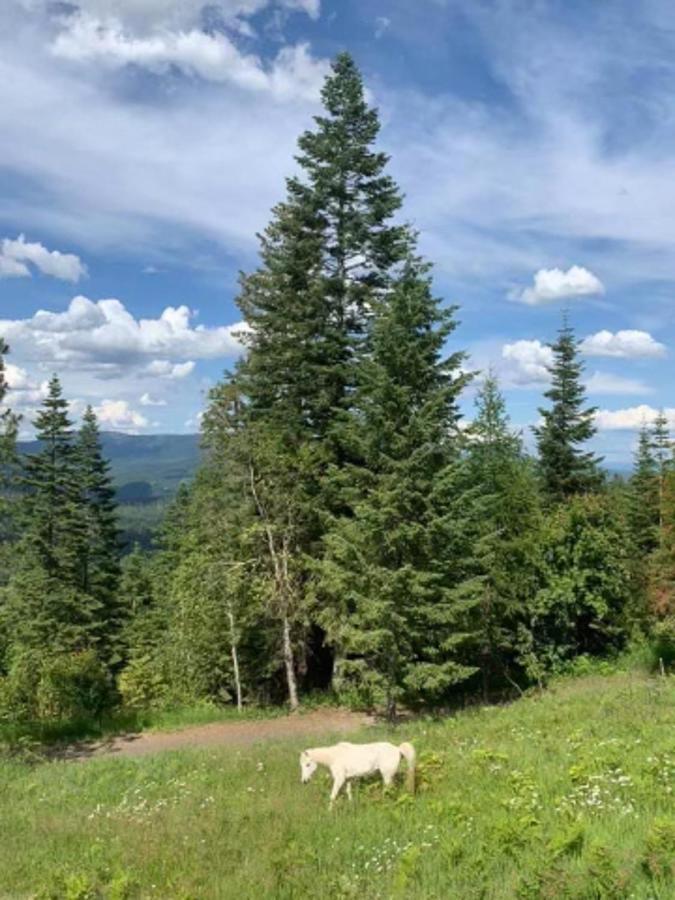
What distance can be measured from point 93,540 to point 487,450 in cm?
2566

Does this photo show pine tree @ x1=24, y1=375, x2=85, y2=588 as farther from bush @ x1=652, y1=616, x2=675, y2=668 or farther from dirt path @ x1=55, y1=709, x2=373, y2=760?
bush @ x1=652, y1=616, x2=675, y2=668

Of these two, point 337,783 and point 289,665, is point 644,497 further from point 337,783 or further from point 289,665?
point 337,783

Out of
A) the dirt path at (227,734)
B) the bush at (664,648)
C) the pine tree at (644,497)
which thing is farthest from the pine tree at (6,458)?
the pine tree at (644,497)

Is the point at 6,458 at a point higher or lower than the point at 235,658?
higher

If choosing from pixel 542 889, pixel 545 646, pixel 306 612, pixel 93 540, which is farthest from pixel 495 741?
pixel 93 540

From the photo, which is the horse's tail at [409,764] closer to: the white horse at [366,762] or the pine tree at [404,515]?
the white horse at [366,762]

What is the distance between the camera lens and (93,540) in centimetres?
4088

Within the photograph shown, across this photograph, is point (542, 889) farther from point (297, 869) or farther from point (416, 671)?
point (416, 671)

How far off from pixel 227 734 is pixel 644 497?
3237 centimetres

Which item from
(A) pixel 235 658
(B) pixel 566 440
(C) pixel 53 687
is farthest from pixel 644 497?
(C) pixel 53 687

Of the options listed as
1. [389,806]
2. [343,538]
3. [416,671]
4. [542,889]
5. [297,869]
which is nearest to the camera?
[542,889]

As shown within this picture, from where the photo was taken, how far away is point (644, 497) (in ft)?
145

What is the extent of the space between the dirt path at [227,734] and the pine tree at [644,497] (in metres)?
24.4

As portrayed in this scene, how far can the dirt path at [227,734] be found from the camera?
18.8 meters
